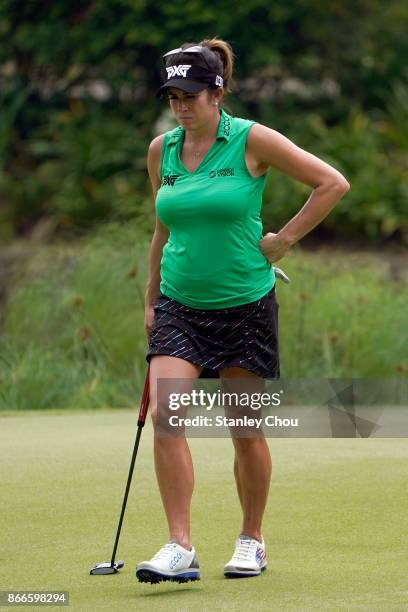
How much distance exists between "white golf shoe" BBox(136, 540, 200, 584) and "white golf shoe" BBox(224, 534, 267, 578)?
16cm

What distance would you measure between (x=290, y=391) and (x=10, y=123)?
17363 millimetres

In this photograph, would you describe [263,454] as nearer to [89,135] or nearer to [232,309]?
[232,309]

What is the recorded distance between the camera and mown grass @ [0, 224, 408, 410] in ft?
40.8

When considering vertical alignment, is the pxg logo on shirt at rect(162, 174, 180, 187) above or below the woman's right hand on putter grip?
above

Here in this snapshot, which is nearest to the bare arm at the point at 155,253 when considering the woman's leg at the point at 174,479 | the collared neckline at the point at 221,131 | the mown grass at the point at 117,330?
the collared neckline at the point at 221,131

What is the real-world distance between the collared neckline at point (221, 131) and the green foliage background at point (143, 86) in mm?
19489

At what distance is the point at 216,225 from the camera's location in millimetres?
5480

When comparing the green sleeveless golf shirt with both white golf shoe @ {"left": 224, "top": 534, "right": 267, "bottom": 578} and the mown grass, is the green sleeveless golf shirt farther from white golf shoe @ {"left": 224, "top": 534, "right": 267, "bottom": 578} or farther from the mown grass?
the mown grass

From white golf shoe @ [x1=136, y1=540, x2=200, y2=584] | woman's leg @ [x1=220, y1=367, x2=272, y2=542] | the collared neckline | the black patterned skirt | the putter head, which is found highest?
the collared neckline

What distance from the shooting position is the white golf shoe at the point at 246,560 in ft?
18.0

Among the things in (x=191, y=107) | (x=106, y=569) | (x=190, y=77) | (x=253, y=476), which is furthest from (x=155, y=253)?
(x=106, y=569)

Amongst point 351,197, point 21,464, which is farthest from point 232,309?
point 351,197

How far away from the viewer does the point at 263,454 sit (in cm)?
570

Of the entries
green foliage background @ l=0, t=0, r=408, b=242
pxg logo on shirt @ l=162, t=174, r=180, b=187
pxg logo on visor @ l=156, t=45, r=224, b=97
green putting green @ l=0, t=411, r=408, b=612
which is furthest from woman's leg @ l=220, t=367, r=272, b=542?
green foliage background @ l=0, t=0, r=408, b=242
